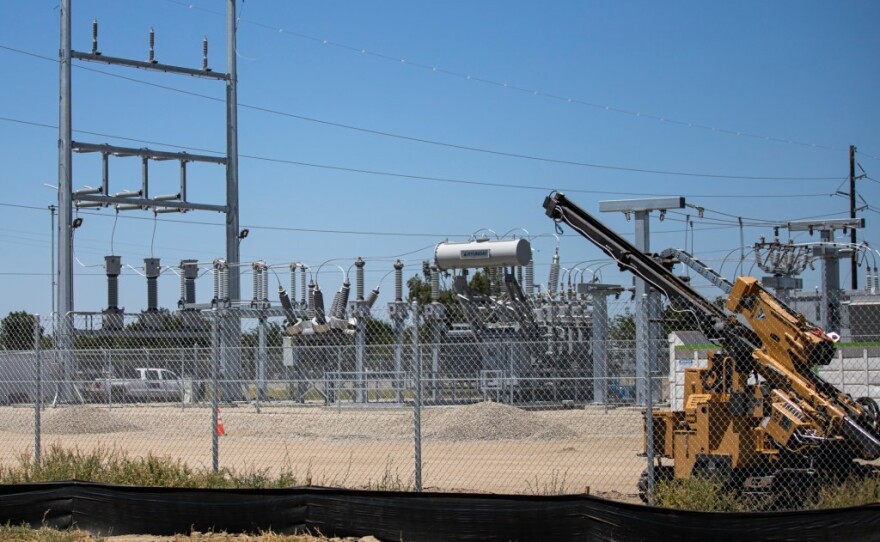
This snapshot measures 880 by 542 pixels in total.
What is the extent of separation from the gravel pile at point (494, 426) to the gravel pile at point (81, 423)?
7.03m

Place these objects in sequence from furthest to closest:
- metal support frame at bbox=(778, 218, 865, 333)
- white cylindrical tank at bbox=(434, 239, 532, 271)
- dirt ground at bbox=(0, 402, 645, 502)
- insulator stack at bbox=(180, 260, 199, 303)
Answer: insulator stack at bbox=(180, 260, 199, 303) → white cylindrical tank at bbox=(434, 239, 532, 271) → metal support frame at bbox=(778, 218, 865, 333) → dirt ground at bbox=(0, 402, 645, 502)

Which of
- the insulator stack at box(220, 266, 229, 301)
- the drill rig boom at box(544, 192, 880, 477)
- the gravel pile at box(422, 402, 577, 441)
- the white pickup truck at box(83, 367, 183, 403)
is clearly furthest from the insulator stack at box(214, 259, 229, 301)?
the drill rig boom at box(544, 192, 880, 477)

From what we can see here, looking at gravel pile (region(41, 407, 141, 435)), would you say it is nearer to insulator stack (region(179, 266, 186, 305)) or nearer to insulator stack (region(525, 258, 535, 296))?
insulator stack (region(179, 266, 186, 305))

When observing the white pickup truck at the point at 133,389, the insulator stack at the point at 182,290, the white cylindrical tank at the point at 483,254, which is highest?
the white cylindrical tank at the point at 483,254

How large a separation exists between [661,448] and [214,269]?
75.6ft

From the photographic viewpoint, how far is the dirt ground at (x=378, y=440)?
1623 cm

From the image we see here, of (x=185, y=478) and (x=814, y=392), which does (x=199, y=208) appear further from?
(x=814, y=392)

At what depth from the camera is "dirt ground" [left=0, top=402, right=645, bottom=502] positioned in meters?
16.2

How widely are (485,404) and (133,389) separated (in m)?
11.6

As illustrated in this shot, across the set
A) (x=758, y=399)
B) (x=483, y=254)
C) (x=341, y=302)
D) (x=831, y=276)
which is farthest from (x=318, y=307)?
(x=758, y=399)

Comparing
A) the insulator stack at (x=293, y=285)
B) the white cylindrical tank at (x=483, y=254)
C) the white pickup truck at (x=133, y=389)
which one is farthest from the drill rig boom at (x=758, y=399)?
the insulator stack at (x=293, y=285)

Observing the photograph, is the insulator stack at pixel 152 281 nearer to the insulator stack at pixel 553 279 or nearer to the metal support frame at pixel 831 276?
the insulator stack at pixel 553 279

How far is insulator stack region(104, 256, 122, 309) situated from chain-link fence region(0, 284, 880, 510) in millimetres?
849

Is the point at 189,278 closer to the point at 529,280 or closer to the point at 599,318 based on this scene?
the point at 529,280
